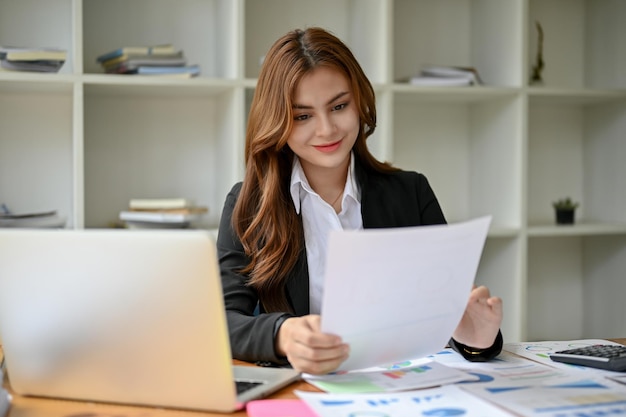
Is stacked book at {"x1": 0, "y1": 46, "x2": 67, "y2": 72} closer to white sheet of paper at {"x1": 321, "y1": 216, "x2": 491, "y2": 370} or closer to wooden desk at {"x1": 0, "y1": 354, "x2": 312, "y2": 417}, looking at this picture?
wooden desk at {"x1": 0, "y1": 354, "x2": 312, "y2": 417}

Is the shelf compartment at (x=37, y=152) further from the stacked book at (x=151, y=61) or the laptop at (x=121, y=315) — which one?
the laptop at (x=121, y=315)

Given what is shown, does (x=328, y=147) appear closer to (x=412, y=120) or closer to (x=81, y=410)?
(x=81, y=410)

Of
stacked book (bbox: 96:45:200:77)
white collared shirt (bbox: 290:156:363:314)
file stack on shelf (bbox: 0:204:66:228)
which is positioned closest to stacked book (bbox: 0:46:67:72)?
stacked book (bbox: 96:45:200:77)

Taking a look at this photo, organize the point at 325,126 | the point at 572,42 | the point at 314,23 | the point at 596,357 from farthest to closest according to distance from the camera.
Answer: the point at 572,42 → the point at 314,23 → the point at 325,126 → the point at 596,357

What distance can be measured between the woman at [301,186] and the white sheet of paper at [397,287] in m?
0.44

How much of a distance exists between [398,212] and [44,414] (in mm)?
1039

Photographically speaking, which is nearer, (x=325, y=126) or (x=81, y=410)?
(x=81, y=410)

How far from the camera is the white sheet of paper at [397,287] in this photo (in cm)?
107

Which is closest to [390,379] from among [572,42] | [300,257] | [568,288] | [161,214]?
[300,257]

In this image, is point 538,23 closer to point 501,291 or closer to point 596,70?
point 596,70

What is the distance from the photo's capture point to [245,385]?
1.20 meters

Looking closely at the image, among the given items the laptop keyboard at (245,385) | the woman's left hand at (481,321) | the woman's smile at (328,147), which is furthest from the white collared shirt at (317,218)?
the laptop keyboard at (245,385)

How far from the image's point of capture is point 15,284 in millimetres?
1106

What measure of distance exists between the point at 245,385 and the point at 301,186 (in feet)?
2.44
